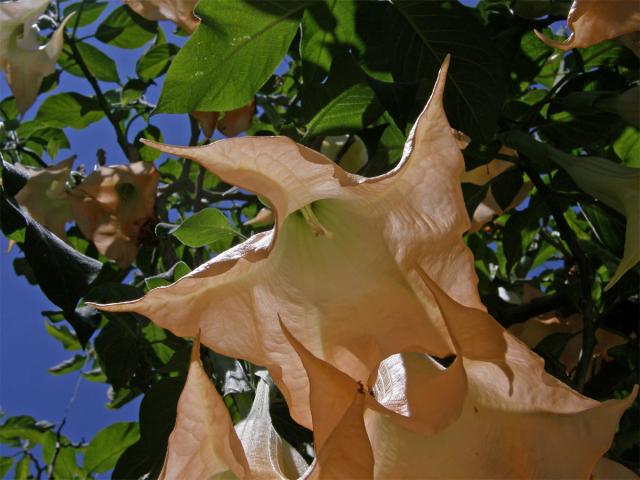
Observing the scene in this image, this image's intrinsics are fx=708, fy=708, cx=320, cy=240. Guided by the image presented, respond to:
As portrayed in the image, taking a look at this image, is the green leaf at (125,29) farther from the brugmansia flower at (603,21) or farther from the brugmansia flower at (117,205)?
the brugmansia flower at (603,21)

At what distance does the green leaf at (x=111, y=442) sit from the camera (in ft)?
5.44

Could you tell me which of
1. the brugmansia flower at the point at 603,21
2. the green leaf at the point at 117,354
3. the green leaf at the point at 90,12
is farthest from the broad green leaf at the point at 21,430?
the brugmansia flower at the point at 603,21

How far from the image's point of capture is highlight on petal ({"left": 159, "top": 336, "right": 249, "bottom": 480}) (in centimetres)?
47

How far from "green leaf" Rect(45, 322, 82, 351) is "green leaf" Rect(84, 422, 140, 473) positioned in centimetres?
54

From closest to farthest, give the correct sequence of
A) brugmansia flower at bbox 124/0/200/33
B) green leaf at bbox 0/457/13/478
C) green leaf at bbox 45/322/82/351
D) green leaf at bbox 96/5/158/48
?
brugmansia flower at bbox 124/0/200/33 → green leaf at bbox 96/5/158/48 → green leaf at bbox 0/457/13/478 → green leaf at bbox 45/322/82/351

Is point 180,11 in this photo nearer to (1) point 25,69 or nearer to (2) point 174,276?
(1) point 25,69

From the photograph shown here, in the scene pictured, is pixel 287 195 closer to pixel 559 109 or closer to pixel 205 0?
pixel 205 0

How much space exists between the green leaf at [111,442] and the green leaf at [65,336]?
1.76 ft

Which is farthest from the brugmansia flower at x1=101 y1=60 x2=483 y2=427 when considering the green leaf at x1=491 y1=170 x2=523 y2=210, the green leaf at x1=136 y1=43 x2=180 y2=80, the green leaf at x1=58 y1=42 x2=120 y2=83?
the green leaf at x1=58 y1=42 x2=120 y2=83

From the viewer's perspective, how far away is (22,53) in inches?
46.9

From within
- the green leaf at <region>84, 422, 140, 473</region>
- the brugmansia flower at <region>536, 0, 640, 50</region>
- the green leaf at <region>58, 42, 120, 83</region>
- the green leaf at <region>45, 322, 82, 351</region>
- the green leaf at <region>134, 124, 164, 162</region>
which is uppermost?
the brugmansia flower at <region>536, 0, 640, 50</region>

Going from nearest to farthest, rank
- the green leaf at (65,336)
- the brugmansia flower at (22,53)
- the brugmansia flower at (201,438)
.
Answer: the brugmansia flower at (201,438) → the brugmansia flower at (22,53) → the green leaf at (65,336)

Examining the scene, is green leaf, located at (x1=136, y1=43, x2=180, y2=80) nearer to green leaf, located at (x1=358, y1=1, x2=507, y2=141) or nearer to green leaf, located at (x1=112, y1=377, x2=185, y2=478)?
green leaf, located at (x1=358, y1=1, x2=507, y2=141)

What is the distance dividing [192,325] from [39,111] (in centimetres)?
135
